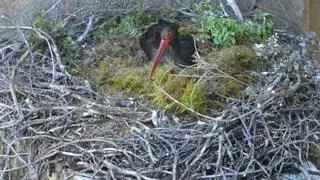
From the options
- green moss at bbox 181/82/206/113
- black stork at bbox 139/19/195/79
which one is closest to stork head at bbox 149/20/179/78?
black stork at bbox 139/19/195/79

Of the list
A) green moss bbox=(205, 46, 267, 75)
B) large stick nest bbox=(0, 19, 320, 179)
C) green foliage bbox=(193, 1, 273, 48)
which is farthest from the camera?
green foliage bbox=(193, 1, 273, 48)

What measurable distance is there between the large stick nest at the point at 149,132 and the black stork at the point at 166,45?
0.39 metres

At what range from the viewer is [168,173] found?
237cm

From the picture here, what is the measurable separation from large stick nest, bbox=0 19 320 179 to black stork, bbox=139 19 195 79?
1.27 feet

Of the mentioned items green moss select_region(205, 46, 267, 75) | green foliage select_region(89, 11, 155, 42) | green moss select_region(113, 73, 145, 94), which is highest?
green foliage select_region(89, 11, 155, 42)

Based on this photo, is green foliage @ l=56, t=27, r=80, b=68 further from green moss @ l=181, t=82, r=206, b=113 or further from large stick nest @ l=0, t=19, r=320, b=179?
green moss @ l=181, t=82, r=206, b=113

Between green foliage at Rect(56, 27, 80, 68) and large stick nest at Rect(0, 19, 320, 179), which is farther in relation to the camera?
green foliage at Rect(56, 27, 80, 68)

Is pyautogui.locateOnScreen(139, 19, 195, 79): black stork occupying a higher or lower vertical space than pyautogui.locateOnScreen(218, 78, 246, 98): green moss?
higher

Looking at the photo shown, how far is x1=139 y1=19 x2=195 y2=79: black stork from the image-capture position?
3197mm

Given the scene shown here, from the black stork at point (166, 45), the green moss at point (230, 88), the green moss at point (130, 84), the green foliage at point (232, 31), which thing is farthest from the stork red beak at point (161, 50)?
the green moss at point (230, 88)

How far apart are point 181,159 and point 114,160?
242 millimetres

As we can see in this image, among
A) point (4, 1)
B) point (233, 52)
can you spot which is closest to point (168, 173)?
point (233, 52)

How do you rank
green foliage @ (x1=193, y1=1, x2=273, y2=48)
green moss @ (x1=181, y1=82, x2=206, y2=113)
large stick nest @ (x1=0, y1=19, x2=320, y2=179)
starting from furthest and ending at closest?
green foliage @ (x1=193, y1=1, x2=273, y2=48) < green moss @ (x1=181, y1=82, x2=206, y2=113) < large stick nest @ (x1=0, y1=19, x2=320, y2=179)

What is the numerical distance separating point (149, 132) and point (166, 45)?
70 cm
